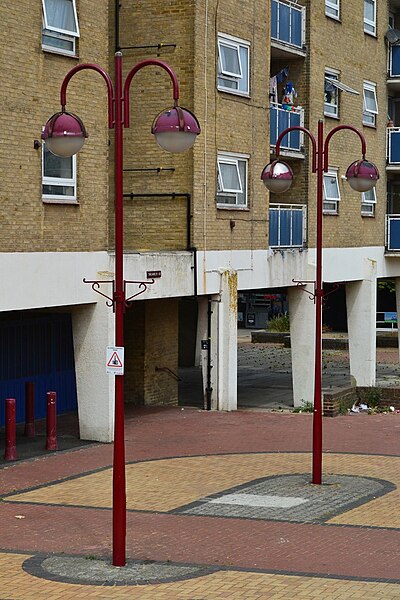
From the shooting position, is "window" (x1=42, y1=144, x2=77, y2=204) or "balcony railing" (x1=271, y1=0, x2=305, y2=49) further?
"balcony railing" (x1=271, y1=0, x2=305, y2=49)

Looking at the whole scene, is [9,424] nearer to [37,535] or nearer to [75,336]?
[75,336]

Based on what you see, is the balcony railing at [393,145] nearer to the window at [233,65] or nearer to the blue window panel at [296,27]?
the blue window panel at [296,27]

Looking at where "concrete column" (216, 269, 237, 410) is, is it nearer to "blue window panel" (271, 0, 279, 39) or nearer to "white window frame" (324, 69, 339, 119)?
"blue window panel" (271, 0, 279, 39)

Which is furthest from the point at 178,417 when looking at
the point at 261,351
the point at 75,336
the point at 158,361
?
the point at 261,351

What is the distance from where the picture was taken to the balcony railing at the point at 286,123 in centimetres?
2727

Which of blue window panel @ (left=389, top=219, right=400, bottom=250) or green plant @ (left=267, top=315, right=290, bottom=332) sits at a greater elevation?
blue window panel @ (left=389, top=219, right=400, bottom=250)

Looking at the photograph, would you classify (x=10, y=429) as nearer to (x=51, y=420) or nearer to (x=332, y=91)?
(x=51, y=420)

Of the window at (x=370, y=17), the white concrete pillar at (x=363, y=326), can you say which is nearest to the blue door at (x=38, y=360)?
the white concrete pillar at (x=363, y=326)

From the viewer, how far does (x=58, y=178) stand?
19.6 metres

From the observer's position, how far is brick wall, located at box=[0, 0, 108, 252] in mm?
18328

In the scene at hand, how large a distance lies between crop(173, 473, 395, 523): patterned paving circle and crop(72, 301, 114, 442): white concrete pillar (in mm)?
4231

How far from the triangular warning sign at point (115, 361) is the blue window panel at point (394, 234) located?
22.4 meters

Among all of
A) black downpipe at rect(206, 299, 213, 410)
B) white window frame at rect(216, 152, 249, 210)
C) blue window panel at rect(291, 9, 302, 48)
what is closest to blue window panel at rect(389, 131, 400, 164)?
blue window panel at rect(291, 9, 302, 48)

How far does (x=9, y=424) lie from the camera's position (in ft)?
62.1
